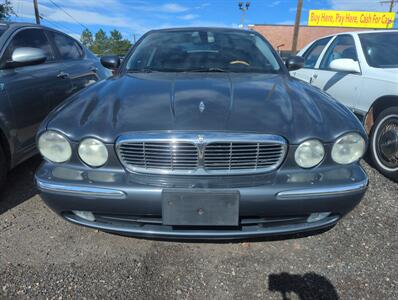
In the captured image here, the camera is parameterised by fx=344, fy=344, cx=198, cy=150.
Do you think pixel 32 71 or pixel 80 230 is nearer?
pixel 80 230

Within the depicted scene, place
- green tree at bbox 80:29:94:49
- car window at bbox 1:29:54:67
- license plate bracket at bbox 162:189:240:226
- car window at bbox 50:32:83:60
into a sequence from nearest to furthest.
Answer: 1. license plate bracket at bbox 162:189:240:226
2. car window at bbox 1:29:54:67
3. car window at bbox 50:32:83:60
4. green tree at bbox 80:29:94:49

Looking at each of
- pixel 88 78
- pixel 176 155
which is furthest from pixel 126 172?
pixel 88 78

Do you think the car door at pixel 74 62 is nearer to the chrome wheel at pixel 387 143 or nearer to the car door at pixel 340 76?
the car door at pixel 340 76

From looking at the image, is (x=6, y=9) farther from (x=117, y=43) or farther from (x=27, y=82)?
(x=117, y=43)

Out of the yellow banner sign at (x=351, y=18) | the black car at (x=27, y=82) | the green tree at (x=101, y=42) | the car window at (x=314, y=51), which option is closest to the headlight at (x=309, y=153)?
the black car at (x=27, y=82)

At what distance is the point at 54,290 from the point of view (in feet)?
6.43

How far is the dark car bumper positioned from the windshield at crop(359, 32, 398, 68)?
8.13 feet

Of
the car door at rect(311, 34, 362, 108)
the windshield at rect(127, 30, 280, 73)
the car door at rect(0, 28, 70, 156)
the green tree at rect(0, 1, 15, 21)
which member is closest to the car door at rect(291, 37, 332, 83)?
the car door at rect(311, 34, 362, 108)

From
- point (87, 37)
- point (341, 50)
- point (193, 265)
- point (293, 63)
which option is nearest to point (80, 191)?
point (193, 265)

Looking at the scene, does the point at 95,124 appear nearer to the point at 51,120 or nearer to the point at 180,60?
the point at 51,120

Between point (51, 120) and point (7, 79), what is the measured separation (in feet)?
3.90

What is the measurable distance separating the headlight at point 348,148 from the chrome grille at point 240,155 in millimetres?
349

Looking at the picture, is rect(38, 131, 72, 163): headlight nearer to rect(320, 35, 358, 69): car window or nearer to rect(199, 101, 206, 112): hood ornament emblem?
rect(199, 101, 206, 112): hood ornament emblem

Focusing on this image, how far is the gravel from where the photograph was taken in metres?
1.97
